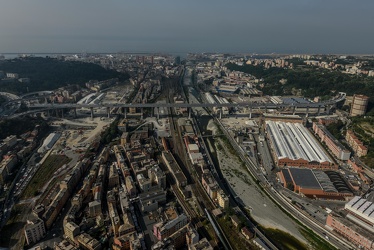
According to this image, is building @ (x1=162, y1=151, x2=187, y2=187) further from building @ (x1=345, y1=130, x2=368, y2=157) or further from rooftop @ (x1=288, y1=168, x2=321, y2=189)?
building @ (x1=345, y1=130, x2=368, y2=157)

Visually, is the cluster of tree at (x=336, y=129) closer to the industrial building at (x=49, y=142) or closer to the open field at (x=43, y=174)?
the open field at (x=43, y=174)

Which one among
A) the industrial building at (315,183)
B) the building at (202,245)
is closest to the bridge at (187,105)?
the industrial building at (315,183)

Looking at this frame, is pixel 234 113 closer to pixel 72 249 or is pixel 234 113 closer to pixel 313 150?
pixel 313 150

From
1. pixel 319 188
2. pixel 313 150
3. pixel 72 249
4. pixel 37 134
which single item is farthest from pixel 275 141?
pixel 37 134

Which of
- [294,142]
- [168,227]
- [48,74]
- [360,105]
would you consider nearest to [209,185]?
[168,227]

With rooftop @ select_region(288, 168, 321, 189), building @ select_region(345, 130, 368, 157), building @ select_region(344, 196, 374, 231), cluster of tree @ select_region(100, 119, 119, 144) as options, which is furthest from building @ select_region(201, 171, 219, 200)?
building @ select_region(345, 130, 368, 157)

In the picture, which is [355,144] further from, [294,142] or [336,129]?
[294,142]

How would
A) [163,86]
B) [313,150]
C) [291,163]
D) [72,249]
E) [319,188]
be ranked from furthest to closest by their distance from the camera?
1. [163,86]
2. [313,150]
3. [291,163]
4. [319,188]
5. [72,249]
